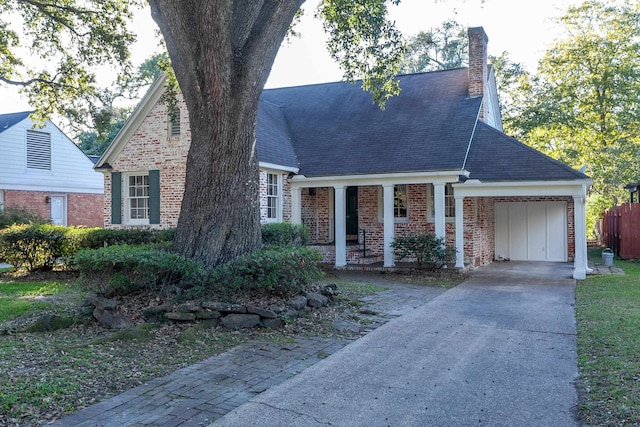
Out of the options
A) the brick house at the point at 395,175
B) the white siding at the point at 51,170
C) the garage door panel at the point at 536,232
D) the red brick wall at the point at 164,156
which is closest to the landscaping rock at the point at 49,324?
the red brick wall at the point at 164,156

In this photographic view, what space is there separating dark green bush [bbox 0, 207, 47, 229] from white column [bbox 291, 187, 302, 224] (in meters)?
9.87

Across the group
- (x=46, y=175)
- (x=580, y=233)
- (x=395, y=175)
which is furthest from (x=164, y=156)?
(x=580, y=233)

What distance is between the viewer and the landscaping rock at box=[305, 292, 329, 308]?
8.51 m

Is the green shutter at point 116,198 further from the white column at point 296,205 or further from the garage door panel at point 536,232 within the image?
the garage door panel at point 536,232

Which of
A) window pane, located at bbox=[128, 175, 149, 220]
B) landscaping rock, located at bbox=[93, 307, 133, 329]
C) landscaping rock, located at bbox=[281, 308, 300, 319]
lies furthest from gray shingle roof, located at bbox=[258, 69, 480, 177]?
landscaping rock, located at bbox=[93, 307, 133, 329]

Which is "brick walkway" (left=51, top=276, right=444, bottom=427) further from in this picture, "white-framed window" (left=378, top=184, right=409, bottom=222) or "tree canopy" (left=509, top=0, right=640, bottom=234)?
"tree canopy" (left=509, top=0, right=640, bottom=234)

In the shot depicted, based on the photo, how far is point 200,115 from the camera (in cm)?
830

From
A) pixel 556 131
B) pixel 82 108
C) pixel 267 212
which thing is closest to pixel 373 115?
pixel 267 212

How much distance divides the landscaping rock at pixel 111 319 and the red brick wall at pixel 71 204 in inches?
604

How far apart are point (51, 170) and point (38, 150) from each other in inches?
39.2

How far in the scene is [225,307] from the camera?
7344 millimetres

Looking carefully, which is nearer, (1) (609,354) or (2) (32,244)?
(1) (609,354)

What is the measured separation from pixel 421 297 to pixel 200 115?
5.56 meters

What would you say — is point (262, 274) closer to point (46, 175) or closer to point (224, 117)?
point (224, 117)
